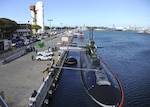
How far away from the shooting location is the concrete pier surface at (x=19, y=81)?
2614cm

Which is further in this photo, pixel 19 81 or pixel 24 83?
pixel 19 81

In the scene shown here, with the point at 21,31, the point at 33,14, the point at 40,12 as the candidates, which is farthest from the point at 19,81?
the point at 40,12

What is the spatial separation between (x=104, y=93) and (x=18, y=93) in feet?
39.1

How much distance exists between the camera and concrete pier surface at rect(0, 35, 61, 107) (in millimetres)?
26136

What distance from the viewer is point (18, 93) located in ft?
92.7

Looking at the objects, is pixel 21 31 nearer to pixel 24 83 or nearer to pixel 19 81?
pixel 19 81

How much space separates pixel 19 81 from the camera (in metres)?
33.9

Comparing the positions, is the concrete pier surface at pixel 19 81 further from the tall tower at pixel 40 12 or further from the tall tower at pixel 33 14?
the tall tower at pixel 40 12

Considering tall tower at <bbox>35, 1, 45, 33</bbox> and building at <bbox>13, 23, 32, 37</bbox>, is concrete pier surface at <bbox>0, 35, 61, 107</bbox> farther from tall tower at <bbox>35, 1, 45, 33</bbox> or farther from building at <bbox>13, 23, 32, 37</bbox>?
tall tower at <bbox>35, 1, 45, 33</bbox>

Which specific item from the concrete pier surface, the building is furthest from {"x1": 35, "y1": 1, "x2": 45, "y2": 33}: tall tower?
the concrete pier surface

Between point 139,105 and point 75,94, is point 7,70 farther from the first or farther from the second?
point 139,105

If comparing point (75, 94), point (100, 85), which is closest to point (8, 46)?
point (75, 94)

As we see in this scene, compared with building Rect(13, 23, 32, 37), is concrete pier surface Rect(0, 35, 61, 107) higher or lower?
lower

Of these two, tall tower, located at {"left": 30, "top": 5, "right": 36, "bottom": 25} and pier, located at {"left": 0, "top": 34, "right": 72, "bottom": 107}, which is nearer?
pier, located at {"left": 0, "top": 34, "right": 72, "bottom": 107}
